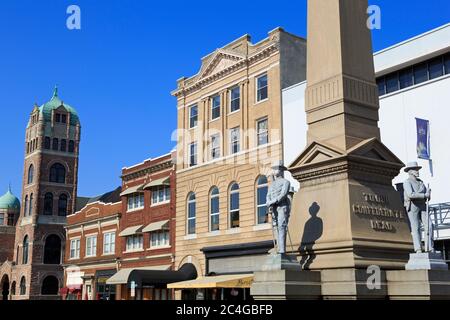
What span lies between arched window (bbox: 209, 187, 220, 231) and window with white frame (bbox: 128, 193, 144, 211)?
358 inches

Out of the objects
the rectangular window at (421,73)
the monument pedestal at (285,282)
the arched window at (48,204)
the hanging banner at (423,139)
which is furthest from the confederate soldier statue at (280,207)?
the arched window at (48,204)

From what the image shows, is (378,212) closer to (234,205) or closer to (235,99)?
(234,205)

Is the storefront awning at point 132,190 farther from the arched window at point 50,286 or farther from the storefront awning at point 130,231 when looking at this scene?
the arched window at point 50,286

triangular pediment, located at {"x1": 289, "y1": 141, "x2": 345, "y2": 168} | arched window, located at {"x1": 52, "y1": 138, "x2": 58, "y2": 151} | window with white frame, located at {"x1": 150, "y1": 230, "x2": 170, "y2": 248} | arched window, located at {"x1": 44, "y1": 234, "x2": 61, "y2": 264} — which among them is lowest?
triangular pediment, located at {"x1": 289, "y1": 141, "x2": 345, "y2": 168}

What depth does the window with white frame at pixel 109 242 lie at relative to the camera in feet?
154

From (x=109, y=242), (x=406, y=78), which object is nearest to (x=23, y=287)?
(x=109, y=242)

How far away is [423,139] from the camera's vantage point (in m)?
23.7

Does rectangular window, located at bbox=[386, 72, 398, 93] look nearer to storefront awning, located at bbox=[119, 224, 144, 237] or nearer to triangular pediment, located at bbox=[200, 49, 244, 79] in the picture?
triangular pediment, located at bbox=[200, 49, 244, 79]

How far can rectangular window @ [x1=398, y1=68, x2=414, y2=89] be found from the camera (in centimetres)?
2572

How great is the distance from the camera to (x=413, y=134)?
80.4ft

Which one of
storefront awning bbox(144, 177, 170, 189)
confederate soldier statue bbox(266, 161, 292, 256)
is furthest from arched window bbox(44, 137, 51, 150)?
confederate soldier statue bbox(266, 161, 292, 256)

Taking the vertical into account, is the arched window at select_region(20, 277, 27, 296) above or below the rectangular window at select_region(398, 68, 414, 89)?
below

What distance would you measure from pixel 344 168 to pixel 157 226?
29146 mm

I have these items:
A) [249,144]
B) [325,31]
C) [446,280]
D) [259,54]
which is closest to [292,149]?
[249,144]
